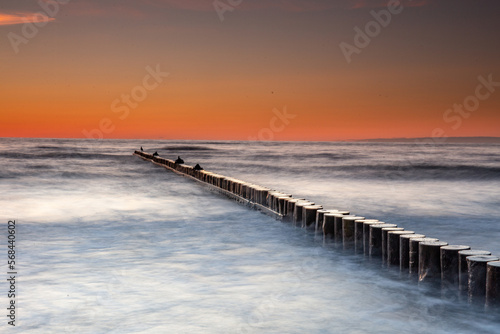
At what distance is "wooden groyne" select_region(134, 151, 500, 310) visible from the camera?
667 centimetres

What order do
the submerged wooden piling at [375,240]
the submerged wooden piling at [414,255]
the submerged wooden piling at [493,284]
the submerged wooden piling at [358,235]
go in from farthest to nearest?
the submerged wooden piling at [358,235] < the submerged wooden piling at [375,240] < the submerged wooden piling at [414,255] < the submerged wooden piling at [493,284]

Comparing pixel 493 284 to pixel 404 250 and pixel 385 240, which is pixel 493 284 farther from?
pixel 385 240

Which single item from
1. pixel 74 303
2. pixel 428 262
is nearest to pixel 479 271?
pixel 428 262

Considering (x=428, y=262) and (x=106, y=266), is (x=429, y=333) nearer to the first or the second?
(x=428, y=262)

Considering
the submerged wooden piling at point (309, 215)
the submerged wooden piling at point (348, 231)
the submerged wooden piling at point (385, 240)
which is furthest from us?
the submerged wooden piling at point (309, 215)

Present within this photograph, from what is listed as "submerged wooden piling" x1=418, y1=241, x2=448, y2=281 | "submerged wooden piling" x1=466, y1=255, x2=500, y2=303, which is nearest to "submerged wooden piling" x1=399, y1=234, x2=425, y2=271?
"submerged wooden piling" x1=418, y1=241, x2=448, y2=281

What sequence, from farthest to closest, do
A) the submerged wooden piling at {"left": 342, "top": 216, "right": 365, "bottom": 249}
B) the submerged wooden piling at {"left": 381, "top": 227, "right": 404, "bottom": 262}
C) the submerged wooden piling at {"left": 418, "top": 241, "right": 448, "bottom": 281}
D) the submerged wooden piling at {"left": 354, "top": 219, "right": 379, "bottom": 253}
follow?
1. the submerged wooden piling at {"left": 342, "top": 216, "right": 365, "bottom": 249}
2. the submerged wooden piling at {"left": 354, "top": 219, "right": 379, "bottom": 253}
3. the submerged wooden piling at {"left": 381, "top": 227, "right": 404, "bottom": 262}
4. the submerged wooden piling at {"left": 418, "top": 241, "right": 448, "bottom": 281}

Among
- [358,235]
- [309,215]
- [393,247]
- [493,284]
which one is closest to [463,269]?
[493,284]

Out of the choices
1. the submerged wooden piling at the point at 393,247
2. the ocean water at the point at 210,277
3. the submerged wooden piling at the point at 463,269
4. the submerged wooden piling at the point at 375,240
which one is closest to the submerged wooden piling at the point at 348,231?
the ocean water at the point at 210,277

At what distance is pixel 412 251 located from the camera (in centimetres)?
790

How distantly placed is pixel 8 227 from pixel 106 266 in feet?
17.7

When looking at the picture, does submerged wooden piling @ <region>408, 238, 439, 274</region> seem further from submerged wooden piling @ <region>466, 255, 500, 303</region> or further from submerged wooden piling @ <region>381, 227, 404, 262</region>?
submerged wooden piling @ <region>466, 255, 500, 303</region>

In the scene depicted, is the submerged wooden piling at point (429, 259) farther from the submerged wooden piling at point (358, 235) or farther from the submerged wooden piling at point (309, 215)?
the submerged wooden piling at point (309, 215)

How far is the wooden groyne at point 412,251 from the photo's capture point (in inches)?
263
